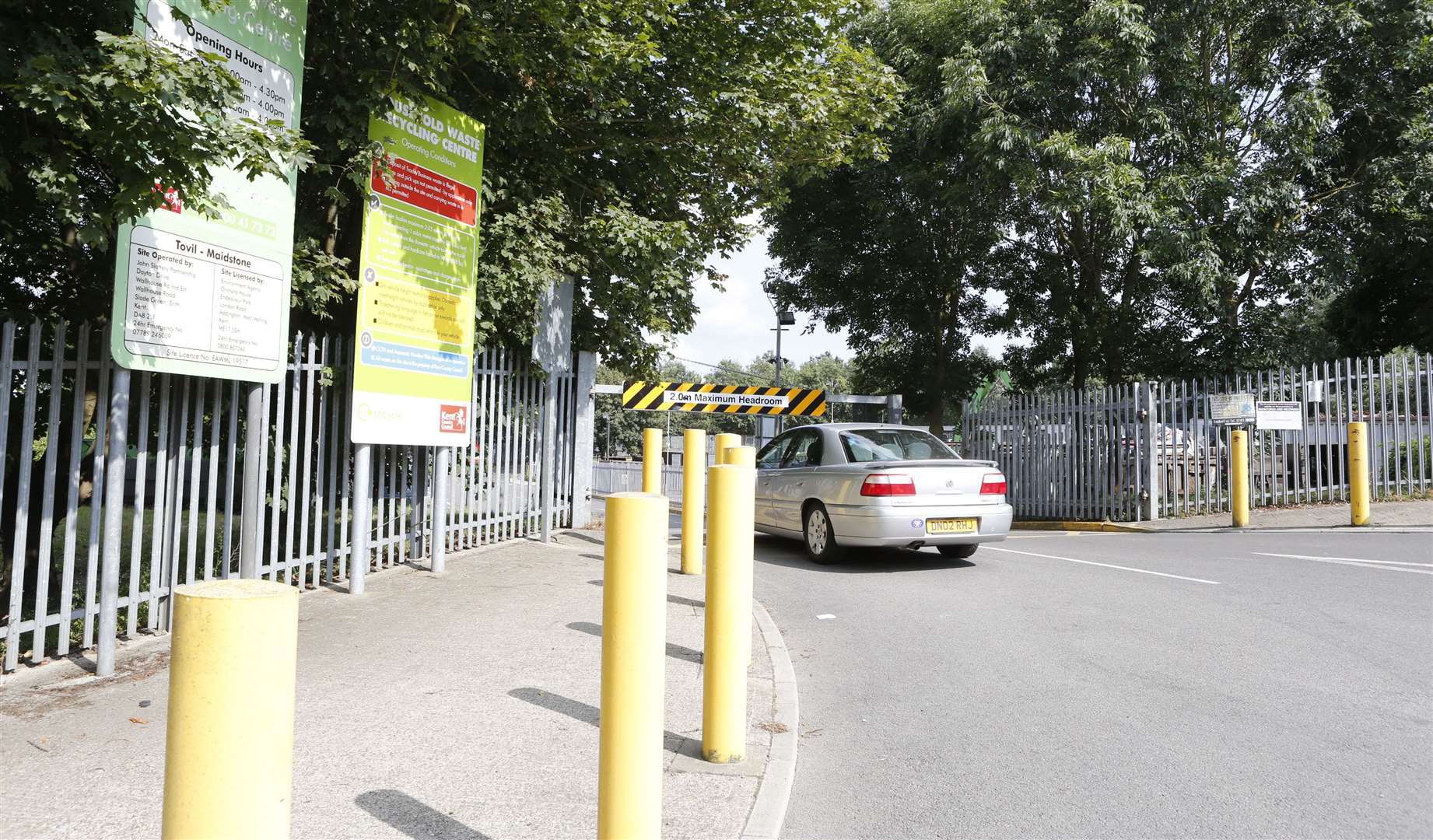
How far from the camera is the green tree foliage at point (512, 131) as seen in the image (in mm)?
4148

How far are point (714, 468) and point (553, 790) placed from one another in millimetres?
1422

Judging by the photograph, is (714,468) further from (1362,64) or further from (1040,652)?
(1362,64)

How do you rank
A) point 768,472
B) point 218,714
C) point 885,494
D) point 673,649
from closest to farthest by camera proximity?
point 218,714 < point 673,649 < point 885,494 < point 768,472

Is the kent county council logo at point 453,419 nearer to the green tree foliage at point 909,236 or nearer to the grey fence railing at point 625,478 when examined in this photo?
the green tree foliage at point 909,236

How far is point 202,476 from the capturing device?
7160 mm

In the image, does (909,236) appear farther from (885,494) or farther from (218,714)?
(218,714)

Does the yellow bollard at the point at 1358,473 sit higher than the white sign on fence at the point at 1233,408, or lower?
lower

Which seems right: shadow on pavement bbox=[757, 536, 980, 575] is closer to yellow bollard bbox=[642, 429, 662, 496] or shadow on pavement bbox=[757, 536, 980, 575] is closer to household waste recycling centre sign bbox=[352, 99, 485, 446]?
yellow bollard bbox=[642, 429, 662, 496]

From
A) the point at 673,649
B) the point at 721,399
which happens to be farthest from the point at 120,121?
the point at 721,399

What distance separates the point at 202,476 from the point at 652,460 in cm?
Result: 395

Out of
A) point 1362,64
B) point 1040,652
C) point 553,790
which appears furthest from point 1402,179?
point 553,790

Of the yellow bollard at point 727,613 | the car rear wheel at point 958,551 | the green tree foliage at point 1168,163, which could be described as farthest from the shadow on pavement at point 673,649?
the green tree foliage at point 1168,163

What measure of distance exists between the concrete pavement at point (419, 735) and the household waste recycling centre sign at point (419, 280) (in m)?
1.90

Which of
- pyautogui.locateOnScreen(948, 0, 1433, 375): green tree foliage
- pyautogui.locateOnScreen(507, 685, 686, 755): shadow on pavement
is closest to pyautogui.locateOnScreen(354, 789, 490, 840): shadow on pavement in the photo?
→ pyautogui.locateOnScreen(507, 685, 686, 755): shadow on pavement
